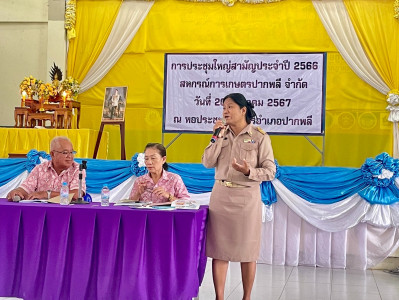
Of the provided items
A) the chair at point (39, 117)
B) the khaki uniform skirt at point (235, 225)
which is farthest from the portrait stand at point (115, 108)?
the khaki uniform skirt at point (235, 225)

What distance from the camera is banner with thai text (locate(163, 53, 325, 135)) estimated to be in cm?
938

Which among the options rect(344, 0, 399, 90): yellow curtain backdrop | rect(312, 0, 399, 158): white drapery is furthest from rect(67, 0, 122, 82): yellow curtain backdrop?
rect(344, 0, 399, 90): yellow curtain backdrop

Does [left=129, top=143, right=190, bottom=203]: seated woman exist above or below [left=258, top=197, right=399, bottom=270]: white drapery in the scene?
above

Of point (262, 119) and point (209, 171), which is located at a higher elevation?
point (262, 119)

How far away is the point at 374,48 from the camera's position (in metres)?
9.28

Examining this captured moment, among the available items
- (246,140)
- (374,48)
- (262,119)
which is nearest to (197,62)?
(262,119)

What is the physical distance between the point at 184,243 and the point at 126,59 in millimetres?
6816

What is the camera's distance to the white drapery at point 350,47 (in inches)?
366

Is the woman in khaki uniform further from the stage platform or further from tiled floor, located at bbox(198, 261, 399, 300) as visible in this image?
the stage platform

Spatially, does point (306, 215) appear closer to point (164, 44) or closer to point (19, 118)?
point (19, 118)

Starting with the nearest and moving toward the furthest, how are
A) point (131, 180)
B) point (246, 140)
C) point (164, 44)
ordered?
point (246, 140) < point (131, 180) < point (164, 44)

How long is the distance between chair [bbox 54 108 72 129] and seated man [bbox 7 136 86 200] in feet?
11.9

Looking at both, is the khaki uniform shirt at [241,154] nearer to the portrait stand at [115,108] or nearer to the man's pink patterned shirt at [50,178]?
the man's pink patterned shirt at [50,178]

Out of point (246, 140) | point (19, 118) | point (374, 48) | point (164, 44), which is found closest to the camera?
point (246, 140)
